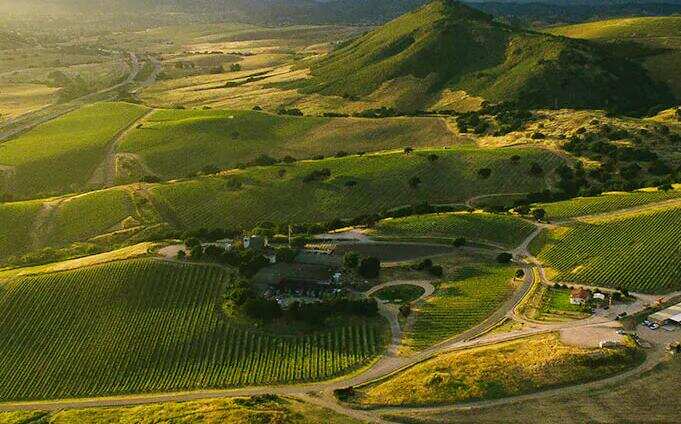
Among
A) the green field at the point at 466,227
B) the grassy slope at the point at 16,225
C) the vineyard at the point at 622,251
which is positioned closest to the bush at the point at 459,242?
the green field at the point at 466,227

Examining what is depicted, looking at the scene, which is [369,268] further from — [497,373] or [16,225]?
[16,225]

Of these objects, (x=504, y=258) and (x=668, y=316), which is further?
(x=504, y=258)

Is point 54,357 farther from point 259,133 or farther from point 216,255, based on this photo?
point 259,133

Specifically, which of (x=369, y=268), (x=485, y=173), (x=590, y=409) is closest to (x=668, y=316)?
(x=590, y=409)

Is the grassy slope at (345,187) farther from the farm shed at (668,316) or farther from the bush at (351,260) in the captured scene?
the farm shed at (668,316)

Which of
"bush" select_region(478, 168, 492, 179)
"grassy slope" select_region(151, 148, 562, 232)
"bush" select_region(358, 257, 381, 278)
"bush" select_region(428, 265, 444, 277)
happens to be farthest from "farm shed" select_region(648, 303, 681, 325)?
"bush" select_region(478, 168, 492, 179)

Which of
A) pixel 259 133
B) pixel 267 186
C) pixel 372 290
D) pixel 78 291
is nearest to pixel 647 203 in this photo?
pixel 372 290
